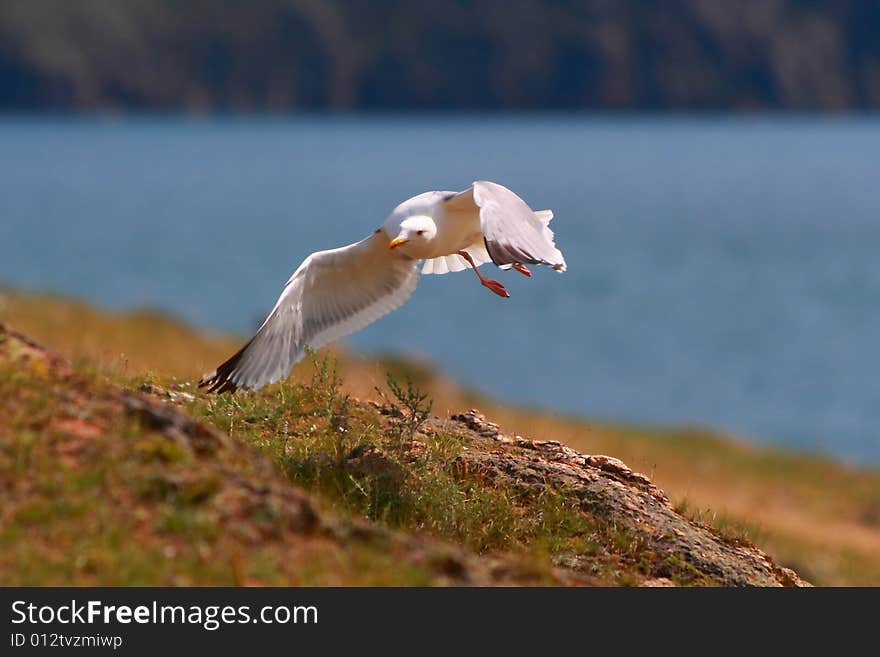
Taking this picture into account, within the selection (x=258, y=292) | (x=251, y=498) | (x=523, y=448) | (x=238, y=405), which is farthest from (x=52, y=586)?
(x=258, y=292)

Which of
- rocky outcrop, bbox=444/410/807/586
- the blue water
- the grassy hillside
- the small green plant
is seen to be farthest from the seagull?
the blue water

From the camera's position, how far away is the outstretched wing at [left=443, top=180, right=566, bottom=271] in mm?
8109

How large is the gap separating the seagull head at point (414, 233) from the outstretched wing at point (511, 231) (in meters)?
0.37

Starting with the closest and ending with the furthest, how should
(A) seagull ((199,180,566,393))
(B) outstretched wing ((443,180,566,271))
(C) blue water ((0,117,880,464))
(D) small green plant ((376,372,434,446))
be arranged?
(B) outstretched wing ((443,180,566,271)), (D) small green plant ((376,372,434,446)), (A) seagull ((199,180,566,393)), (C) blue water ((0,117,880,464))

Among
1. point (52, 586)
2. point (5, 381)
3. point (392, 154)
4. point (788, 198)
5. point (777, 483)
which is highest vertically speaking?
point (392, 154)

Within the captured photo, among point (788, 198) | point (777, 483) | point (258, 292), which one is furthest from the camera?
point (788, 198)

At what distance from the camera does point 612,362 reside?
43.9 metres

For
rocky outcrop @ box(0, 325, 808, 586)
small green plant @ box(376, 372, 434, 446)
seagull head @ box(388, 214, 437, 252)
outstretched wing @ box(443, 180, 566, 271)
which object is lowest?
rocky outcrop @ box(0, 325, 808, 586)

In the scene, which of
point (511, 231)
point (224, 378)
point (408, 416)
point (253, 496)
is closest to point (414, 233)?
point (511, 231)

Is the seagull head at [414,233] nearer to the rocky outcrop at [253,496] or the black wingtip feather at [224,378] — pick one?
the black wingtip feather at [224,378]

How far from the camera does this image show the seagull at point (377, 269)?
28.2 feet

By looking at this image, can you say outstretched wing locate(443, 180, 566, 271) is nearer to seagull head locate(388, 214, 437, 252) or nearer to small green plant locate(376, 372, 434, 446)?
seagull head locate(388, 214, 437, 252)

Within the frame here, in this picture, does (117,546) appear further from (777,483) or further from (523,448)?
(777,483)

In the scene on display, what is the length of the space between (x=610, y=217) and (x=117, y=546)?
85.4m
